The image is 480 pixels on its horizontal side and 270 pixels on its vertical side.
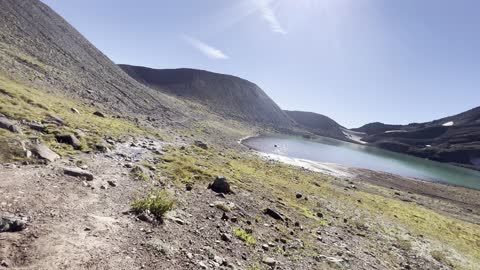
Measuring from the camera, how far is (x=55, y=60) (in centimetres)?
6650

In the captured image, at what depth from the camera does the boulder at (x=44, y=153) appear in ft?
55.2

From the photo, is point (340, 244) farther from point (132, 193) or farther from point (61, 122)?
point (61, 122)

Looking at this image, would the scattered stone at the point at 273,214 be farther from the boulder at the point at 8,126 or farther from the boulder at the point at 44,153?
the boulder at the point at 8,126

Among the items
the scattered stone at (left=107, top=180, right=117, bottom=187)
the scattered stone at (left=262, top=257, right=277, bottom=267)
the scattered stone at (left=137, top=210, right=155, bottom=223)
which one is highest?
the scattered stone at (left=107, top=180, right=117, bottom=187)

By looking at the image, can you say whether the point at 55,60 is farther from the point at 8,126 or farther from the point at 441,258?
the point at 441,258

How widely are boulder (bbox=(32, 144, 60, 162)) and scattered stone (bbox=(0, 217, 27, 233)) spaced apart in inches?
308

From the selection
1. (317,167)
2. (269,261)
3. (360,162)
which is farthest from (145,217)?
(360,162)

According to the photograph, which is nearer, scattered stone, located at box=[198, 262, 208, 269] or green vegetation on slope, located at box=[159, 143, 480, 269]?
scattered stone, located at box=[198, 262, 208, 269]

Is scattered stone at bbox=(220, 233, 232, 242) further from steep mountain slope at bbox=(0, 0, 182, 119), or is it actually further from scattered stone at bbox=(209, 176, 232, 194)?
steep mountain slope at bbox=(0, 0, 182, 119)

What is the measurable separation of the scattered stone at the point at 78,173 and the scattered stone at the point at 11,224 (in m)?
6.04

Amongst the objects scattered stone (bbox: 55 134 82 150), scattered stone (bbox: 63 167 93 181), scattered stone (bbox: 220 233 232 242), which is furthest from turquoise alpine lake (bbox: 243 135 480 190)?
scattered stone (bbox: 220 233 232 242)

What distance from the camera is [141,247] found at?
10.9m

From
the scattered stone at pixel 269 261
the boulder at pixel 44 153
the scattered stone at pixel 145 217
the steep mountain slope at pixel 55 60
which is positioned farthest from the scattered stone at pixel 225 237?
the steep mountain slope at pixel 55 60

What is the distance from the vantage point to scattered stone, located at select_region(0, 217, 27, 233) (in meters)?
9.39
